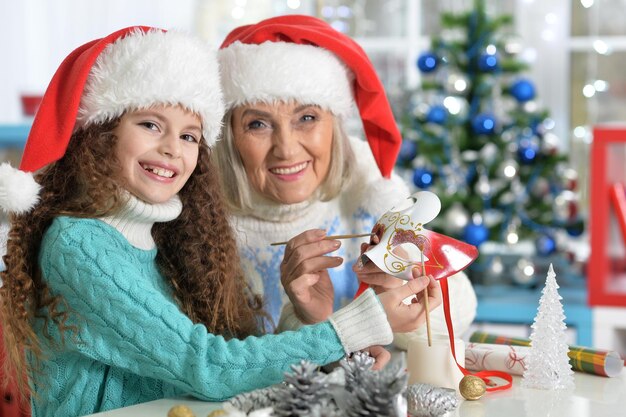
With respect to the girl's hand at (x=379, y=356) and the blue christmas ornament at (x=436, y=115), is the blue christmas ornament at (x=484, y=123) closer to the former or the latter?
the blue christmas ornament at (x=436, y=115)

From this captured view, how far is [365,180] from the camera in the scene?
2.08m

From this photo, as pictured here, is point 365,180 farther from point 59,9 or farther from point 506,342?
point 59,9

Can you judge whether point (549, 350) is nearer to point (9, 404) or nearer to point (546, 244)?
point (9, 404)

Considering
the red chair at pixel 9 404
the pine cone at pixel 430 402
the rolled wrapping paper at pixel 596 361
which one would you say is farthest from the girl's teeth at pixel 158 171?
the red chair at pixel 9 404

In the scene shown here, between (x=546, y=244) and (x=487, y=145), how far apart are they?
421 mm

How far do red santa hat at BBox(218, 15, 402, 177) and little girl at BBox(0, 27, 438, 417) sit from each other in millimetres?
222

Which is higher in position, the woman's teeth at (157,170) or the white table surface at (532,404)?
the woman's teeth at (157,170)

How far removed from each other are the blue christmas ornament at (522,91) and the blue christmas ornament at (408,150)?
40 centimetres

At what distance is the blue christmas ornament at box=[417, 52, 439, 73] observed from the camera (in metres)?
3.24

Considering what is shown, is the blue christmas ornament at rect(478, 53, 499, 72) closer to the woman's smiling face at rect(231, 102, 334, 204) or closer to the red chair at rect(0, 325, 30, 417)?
the woman's smiling face at rect(231, 102, 334, 204)

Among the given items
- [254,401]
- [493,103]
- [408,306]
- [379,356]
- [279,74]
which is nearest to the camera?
[254,401]

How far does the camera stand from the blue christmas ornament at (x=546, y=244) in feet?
10.7

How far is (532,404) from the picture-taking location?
1.36 metres

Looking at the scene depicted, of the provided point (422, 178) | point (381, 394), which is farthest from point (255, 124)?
point (422, 178)
